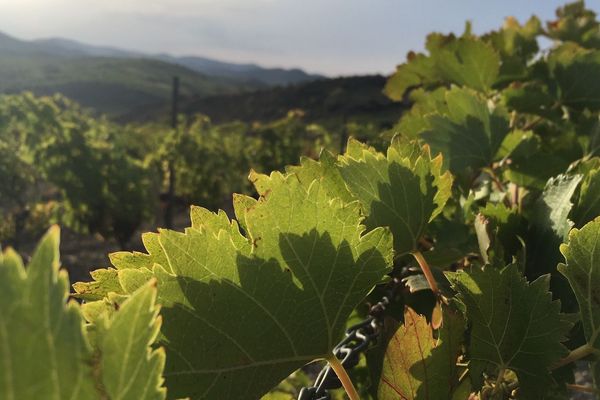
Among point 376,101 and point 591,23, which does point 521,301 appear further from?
point 376,101

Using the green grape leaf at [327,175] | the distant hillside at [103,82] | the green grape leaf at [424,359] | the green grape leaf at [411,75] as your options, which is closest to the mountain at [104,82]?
the distant hillside at [103,82]

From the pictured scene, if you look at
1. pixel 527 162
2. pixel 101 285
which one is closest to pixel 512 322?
pixel 101 285

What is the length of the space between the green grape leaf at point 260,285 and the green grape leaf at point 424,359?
85 mm

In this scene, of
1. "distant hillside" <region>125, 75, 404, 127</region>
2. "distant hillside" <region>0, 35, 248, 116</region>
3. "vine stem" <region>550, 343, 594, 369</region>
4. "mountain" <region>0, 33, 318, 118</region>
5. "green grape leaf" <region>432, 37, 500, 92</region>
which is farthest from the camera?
"distant hillside" <region>0, 35, 248, 116</region>

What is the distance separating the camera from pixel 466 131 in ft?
4.52

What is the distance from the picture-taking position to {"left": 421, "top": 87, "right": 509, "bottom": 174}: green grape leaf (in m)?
1.37

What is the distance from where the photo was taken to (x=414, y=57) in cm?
214

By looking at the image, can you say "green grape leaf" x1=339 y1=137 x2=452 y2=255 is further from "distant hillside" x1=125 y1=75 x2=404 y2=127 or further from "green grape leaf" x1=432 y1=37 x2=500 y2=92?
"distant hillside" x1=125 y1=75 x2=404 y2=127

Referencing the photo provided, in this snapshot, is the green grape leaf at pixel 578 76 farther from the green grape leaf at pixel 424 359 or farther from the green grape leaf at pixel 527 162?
the green grape leaf at pixel 424 359

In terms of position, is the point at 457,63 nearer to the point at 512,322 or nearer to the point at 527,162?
the point at 527,162

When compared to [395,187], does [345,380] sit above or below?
below

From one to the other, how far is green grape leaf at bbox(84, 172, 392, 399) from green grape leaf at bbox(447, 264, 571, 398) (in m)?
0.13

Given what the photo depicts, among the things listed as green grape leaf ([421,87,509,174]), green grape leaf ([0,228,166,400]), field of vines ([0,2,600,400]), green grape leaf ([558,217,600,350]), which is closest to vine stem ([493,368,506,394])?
field of vines ([0,2,600,400])

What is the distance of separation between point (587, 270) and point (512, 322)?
116 millimetres
